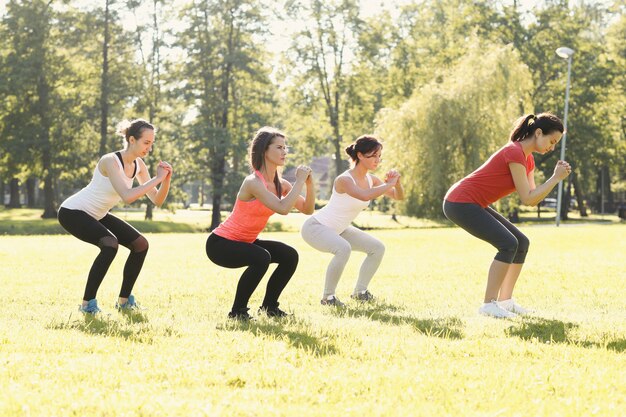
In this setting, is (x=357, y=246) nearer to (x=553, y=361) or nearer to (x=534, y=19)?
(x=553, y=361)

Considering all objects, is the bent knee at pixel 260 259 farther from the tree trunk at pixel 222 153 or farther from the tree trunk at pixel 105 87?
the tree trunk at pixel 105 87

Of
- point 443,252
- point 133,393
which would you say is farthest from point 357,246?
point 443,252

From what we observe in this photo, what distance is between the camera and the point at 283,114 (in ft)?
195

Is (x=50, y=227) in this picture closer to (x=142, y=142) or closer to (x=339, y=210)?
(x=339, y=210)

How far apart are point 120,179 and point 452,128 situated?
31.3m

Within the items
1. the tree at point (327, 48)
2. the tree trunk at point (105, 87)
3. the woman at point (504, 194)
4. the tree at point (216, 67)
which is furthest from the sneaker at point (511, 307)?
the tree at point (327, 48)

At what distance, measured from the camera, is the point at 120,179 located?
7.52 m

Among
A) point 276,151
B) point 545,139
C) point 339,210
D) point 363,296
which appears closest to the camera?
point 276,151

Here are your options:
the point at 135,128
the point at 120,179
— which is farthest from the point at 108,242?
the point at 135,128

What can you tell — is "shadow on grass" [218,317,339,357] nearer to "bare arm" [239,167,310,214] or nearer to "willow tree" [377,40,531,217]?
"bare arm" [239,167,310,214]

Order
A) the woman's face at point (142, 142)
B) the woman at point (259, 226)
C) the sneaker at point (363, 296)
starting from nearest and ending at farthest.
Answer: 1. the woman at point (259, 226)
2. the woman's face at point (142, 142)
3. the sneaker at point (363, 296)

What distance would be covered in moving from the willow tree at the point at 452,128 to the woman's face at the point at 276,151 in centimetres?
3025

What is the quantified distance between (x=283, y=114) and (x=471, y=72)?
79.5 ft

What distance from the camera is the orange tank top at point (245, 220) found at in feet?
23.6
